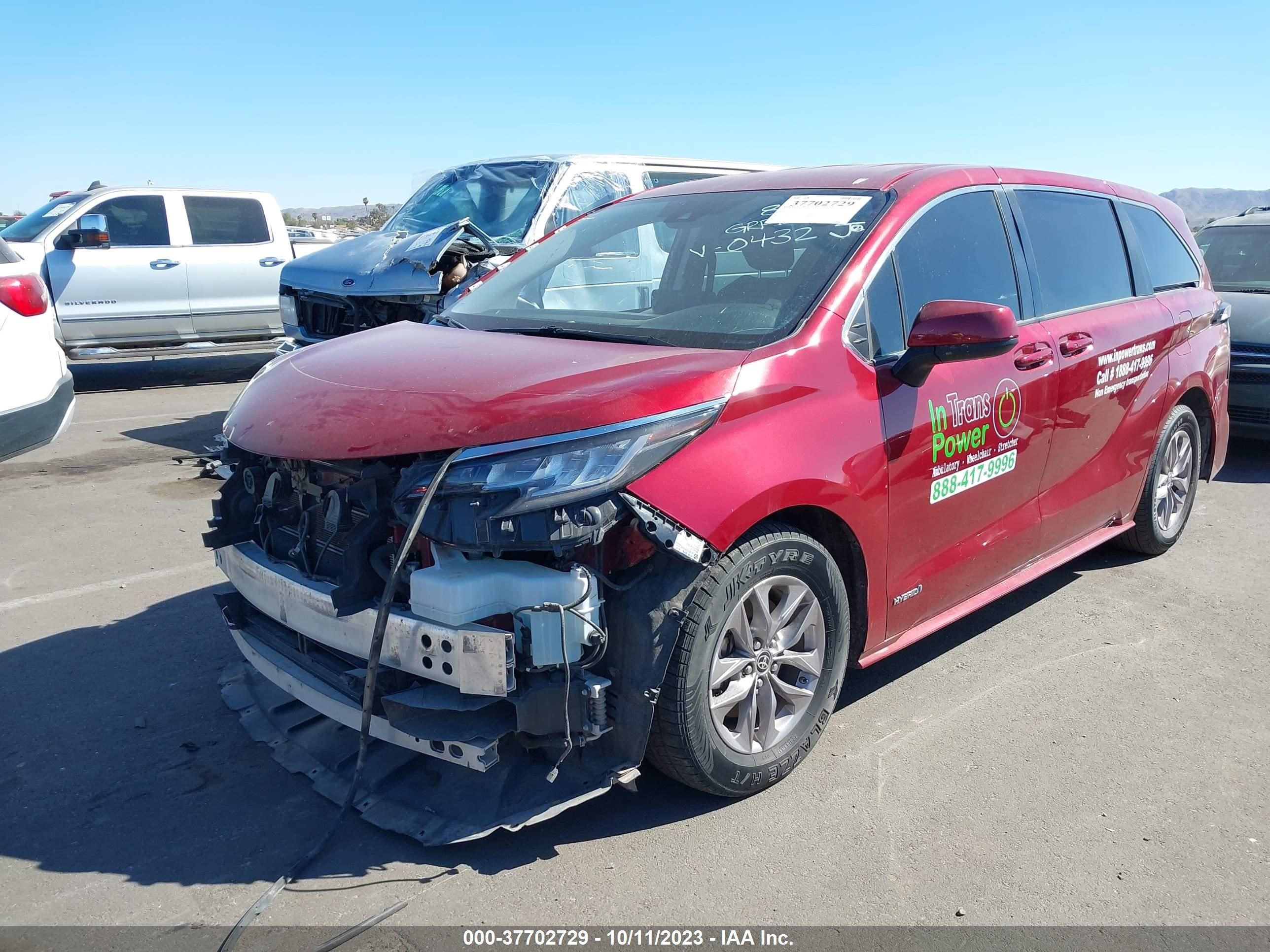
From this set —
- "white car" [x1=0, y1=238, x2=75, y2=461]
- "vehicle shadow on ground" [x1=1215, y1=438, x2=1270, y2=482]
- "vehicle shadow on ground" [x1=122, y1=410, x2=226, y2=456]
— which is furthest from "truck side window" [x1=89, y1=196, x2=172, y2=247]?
"vehicle shadow on ground" [x1=1215, y1=438, x2=1270, y2=482]

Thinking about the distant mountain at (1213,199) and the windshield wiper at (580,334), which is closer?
the windshield wiper at (580,334)

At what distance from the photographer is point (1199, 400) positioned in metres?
5.52

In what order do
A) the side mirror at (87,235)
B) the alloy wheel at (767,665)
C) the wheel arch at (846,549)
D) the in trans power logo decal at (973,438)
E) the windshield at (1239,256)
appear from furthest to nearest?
1. the side mirror at (87,235)
2. the windshield at (1239,256)
3. the in trans power logo decal at (973,438)
4. the wheel arch at (846,549)
5. the alloy wheel at (767,665)

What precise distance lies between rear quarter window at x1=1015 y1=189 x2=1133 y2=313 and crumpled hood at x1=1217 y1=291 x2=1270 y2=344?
3674 mm

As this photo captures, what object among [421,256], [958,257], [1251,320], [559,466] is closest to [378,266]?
[421,256]

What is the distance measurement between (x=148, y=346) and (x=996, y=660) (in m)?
10.2

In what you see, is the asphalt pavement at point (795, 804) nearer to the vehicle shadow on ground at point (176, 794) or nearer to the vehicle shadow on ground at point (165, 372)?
the vehicle shadow on ground at point (176, 794)

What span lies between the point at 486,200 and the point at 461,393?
5.71 m

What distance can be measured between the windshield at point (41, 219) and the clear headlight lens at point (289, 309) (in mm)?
4875

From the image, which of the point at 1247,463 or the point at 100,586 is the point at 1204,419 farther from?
the point at 100,586

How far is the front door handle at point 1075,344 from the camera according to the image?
13.7 ft

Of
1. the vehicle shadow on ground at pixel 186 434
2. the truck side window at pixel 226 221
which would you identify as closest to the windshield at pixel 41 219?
the truck side window at pixel 226 221

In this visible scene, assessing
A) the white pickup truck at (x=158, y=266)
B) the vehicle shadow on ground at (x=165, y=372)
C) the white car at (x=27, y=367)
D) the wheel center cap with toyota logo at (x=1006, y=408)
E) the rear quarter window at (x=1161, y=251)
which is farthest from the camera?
the vehicle shadow on ground at (x=165, y=372)

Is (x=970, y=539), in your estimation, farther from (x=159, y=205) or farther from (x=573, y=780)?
(x=159, y=205)
